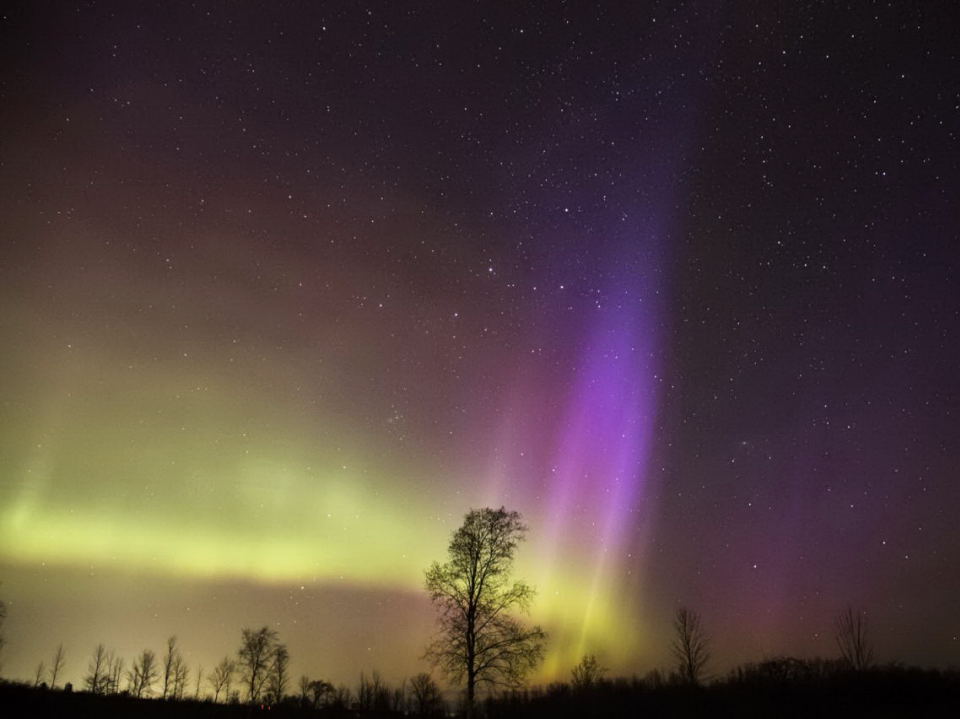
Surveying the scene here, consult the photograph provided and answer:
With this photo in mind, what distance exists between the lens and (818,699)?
3328cm

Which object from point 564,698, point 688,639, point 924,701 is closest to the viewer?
point 924,701

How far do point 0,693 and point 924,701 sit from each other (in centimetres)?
5488

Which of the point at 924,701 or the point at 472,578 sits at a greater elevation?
the point at 472,578

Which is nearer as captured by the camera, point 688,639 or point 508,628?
point 508,628

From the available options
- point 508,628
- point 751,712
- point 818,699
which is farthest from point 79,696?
point 818,699

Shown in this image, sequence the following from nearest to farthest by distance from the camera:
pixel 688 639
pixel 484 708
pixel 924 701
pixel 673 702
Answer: pixel 924 701 < pixel 673 702 < pixel 484 708 < pixel 688 639

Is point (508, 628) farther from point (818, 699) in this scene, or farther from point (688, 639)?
point (688, 639)

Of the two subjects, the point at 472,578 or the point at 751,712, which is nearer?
the point at 751,712

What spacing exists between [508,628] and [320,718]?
56.3 ft

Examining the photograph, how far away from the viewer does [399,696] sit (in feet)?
333

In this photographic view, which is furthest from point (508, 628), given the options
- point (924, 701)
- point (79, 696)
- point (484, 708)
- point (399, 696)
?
point (399, 696)

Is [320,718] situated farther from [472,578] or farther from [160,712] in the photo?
[472,578]

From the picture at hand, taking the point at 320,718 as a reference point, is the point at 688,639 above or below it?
above

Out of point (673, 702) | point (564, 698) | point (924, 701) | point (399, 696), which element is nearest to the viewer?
point (924, 701)
